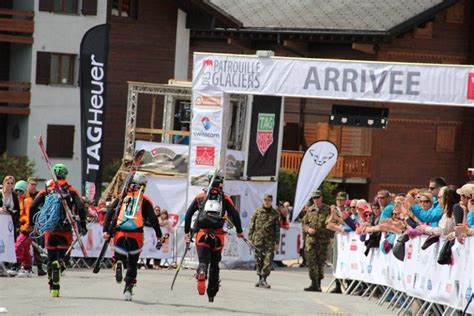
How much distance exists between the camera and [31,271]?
27.3 metres

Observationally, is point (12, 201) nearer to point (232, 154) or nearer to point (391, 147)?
point (232, 154)

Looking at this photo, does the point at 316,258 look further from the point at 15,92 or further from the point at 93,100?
the point at 15,92

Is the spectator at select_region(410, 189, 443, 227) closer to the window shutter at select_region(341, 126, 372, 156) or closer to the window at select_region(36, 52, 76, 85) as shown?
the window at select_region(36, 52, 76, 85)

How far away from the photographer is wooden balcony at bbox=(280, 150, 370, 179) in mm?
54656

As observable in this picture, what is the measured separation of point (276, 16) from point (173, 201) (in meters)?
21.0

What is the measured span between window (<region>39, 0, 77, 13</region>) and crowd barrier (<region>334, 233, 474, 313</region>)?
2563 cm

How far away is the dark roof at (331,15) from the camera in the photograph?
177 ft

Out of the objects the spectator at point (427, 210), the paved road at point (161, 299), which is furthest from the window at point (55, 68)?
the spectator at point (427, 210)

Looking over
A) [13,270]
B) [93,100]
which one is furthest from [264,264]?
[93,100]

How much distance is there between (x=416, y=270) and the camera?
21.2m

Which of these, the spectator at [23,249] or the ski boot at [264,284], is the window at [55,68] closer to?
the spectator at [23,249]

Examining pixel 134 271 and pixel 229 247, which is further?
pixel 229 247

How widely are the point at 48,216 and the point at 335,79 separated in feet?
34.4

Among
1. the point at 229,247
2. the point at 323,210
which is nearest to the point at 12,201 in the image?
the point at 323,210
